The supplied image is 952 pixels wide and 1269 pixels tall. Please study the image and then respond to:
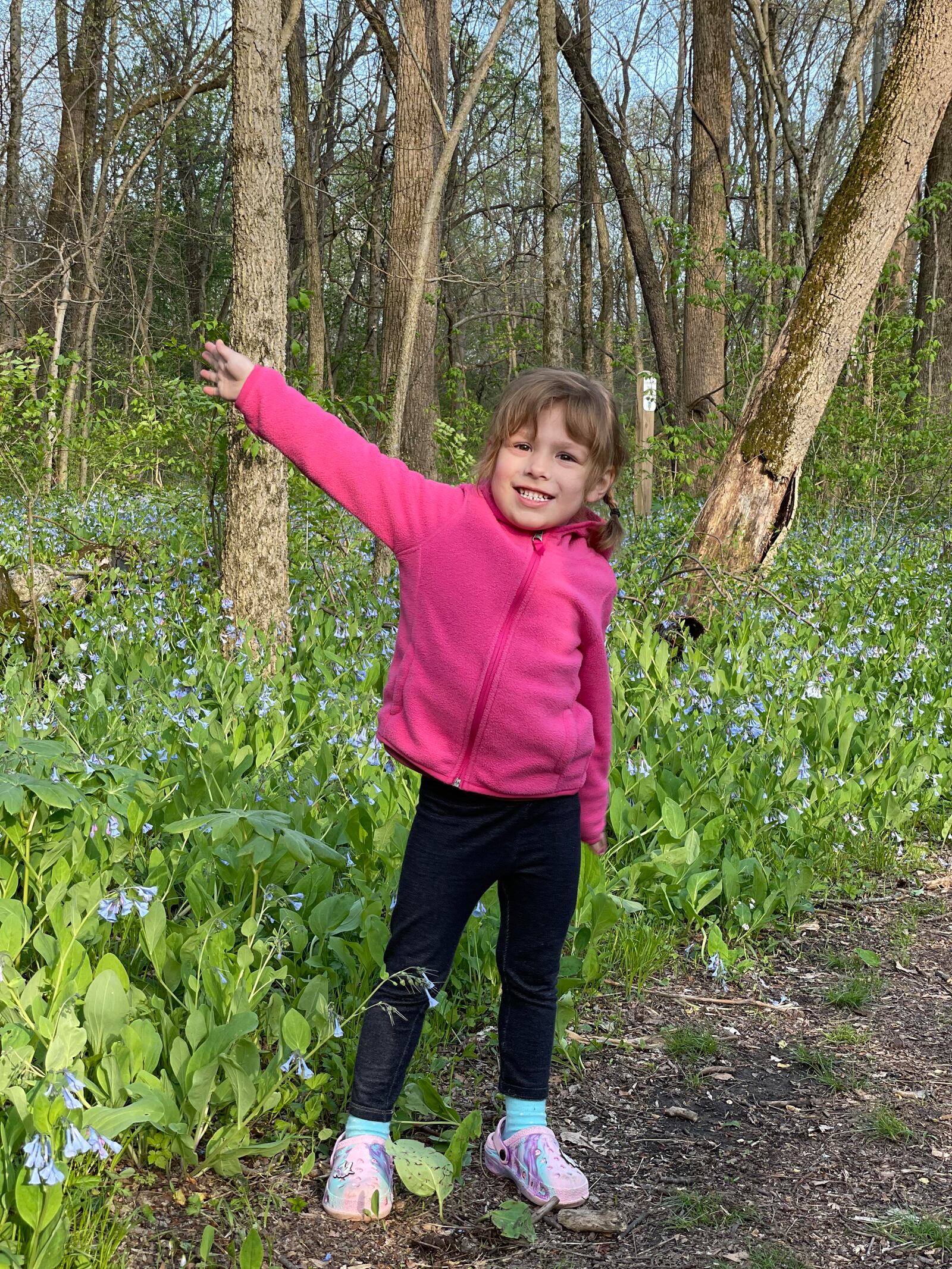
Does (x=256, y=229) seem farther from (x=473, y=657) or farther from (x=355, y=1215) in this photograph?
(x=355, y=1215)

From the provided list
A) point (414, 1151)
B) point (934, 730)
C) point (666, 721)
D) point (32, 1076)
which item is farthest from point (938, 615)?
point (32, 1076)

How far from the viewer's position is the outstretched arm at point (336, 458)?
6.30 ft

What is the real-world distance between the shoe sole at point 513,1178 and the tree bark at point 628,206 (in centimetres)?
992

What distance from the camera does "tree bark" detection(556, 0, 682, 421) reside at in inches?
464

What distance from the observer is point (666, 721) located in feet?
13.2

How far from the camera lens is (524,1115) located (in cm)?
212

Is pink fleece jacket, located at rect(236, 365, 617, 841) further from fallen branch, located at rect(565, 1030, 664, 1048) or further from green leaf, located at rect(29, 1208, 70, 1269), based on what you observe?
fallen branch, located at rect(565, 1030, 664, 1048)

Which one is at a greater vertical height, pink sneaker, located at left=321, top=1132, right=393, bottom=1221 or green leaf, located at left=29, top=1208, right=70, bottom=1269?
green leaf, located at left=29, top=1208, right=70, bottom=1269

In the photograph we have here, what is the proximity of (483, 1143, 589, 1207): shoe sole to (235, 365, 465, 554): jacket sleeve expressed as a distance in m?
1.18

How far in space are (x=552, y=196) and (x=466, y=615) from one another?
378 inches

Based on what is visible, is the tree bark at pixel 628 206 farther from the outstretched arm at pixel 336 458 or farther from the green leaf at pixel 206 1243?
the green leaf at pixel 206 1243

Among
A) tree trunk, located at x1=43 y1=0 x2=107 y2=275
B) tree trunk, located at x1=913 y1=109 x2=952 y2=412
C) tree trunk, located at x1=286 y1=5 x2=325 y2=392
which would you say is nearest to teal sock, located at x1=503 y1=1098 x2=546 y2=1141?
tree trunk, located at x1=286 y1=5 x2=325 y2=392

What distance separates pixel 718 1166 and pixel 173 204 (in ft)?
67.1

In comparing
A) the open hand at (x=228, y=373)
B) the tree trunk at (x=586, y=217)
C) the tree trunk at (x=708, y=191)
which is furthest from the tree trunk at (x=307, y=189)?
the open hand at (x=228, y=373)
